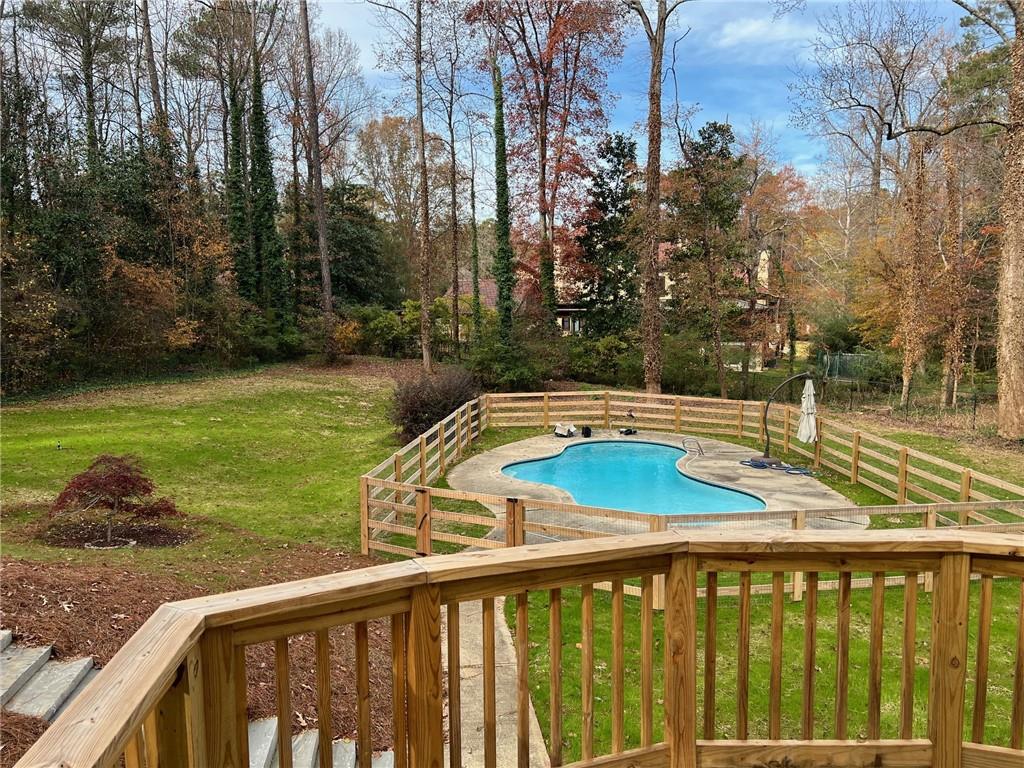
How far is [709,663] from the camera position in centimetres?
190

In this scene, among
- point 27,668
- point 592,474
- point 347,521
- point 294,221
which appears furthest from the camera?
point 294,221

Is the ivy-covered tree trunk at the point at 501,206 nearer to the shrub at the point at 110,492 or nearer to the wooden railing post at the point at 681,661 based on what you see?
the shrub at the point at 110,492

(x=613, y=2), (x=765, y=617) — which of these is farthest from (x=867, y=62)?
(x=765, y=617)

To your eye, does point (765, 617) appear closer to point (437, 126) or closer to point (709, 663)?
point (709, 663)

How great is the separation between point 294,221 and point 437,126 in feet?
23.5

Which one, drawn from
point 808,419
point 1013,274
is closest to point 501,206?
point 808,419

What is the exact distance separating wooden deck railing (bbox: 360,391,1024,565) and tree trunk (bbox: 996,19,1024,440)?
114 inches

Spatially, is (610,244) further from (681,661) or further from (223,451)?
(681,661)

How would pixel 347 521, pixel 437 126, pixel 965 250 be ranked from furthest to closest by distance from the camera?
pixel 437 126
pixel 965 250
pixel 347 521

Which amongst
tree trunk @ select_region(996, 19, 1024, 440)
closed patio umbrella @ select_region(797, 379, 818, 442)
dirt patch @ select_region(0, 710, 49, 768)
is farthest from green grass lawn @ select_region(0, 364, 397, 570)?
tree trunk @ select_region(996, 19, 1024, 440)

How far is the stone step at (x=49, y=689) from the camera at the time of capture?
3.45m

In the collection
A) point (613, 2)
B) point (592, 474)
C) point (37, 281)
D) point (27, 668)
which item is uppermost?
point (613, 2)

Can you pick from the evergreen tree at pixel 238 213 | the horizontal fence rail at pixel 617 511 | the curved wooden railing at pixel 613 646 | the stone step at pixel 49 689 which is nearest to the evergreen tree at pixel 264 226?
the evergreen tree at pixel 238 213

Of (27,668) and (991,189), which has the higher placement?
(991,189)
